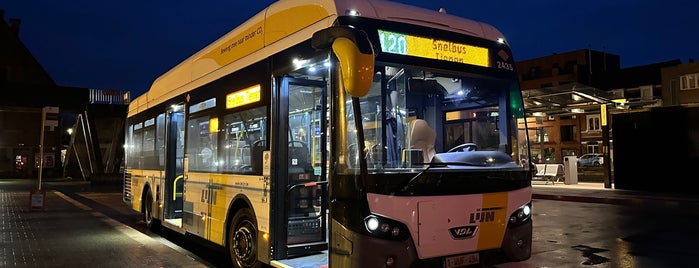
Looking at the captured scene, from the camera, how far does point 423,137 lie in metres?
5.50

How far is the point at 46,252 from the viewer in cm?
829

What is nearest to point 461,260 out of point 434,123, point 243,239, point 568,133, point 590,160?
point 434,123

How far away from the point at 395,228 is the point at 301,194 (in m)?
2.04

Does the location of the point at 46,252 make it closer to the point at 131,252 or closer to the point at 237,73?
the point at 131,252

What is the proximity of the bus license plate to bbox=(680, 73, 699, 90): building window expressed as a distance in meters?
44.9

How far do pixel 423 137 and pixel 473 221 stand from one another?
3.41ft

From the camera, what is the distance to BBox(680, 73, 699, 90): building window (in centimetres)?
4134

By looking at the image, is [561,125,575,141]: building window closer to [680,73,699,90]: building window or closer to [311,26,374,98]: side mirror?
[680,73,699,90]: building window

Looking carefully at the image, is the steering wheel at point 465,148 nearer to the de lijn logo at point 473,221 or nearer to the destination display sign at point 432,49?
the de lijn logo at point 473,221

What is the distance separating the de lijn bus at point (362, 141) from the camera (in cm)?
458

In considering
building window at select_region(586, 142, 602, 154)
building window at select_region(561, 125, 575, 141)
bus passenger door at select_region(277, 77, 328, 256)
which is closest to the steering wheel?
bus passenger door at select_region(277, 77, 328, 256)

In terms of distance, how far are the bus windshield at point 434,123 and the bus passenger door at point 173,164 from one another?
17.7ft

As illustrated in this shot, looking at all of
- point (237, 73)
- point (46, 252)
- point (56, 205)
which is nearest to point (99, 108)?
point (56, 205)

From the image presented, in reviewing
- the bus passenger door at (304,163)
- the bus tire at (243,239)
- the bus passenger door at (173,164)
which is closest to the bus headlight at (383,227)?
the bus passenger door at (304,163)
